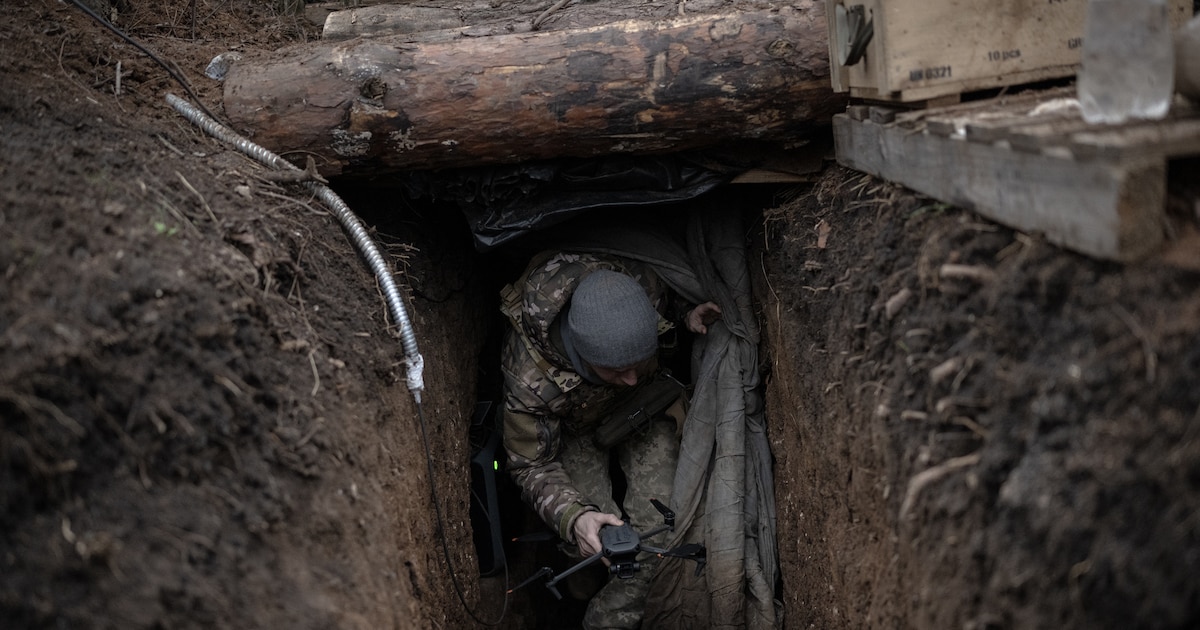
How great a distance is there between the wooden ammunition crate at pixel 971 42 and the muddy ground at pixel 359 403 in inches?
13.9

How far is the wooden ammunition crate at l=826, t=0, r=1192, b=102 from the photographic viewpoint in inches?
95.9

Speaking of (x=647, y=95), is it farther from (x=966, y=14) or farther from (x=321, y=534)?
(x=321, y=534)

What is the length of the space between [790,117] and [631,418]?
165cm

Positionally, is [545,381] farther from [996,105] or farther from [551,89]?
[996,105]

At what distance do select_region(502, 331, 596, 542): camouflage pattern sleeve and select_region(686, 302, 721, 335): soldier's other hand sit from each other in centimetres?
70

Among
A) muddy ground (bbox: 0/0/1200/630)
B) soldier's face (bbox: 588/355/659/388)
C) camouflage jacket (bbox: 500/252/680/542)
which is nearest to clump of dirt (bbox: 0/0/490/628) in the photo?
muddy ground (bbox: 0/0/1200/630)

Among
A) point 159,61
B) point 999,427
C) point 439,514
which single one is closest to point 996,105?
point 999,427

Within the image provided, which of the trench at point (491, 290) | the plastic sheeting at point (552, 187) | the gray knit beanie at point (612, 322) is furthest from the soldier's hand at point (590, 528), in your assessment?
the plastic sheeting at point (552, 187)

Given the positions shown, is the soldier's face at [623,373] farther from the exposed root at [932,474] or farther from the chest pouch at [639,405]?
the exposed root at [932,474]

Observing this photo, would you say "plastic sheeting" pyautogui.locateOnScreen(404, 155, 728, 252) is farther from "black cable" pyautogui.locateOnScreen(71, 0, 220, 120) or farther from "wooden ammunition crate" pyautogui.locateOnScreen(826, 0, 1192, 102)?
"wooden ammunition crate" pyautogui.locateOnScreen(826, 0, 1192, 102)

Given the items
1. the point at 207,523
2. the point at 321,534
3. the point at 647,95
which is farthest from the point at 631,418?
the point at 207,523

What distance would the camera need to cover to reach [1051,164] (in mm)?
1719

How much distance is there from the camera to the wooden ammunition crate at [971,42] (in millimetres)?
2436

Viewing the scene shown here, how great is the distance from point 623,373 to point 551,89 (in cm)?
122
